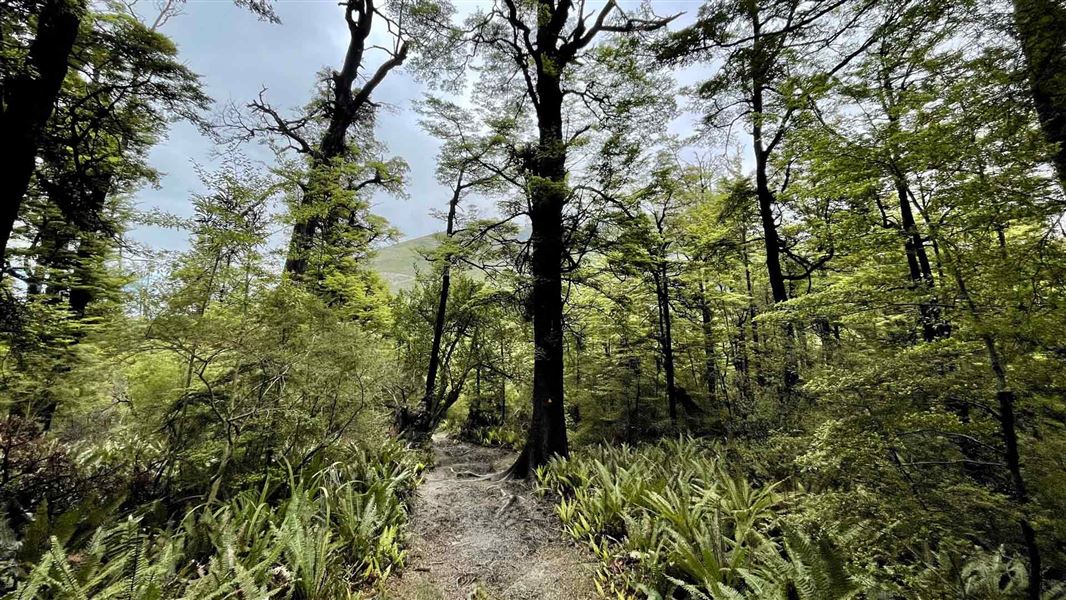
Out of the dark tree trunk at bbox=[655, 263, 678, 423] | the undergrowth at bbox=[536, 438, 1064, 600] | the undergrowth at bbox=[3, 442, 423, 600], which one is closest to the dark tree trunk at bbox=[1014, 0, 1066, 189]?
the undergrowth at bbox=[536, 438, 1064, 600]

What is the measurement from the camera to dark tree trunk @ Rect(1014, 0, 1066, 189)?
182 centimetres

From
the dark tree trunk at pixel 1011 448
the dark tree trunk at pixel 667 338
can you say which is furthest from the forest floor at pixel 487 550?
the dark tree trunk at pixel 667 338

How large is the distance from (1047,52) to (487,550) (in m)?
6.18

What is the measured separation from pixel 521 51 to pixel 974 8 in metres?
7.57

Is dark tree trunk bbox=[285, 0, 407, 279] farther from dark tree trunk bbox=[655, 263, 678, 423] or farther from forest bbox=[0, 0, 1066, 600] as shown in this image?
dark tree trunk bbox=[655, 263, 678, 423]

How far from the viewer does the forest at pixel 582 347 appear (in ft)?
7.26

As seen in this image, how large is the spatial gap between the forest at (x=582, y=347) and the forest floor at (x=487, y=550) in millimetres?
51

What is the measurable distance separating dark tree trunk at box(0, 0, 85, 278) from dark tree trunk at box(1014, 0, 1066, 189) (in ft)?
21.8

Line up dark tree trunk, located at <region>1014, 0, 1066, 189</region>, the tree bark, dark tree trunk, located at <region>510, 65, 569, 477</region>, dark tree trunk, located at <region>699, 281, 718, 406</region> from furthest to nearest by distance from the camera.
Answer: the tree bark < dark tree trunk, located at <region>699, 281, 718, 406</region> < dark tree trunk, located at <region>510, 65, 569, 477</region> < dark tree trunk, located at <region>1014, 0, 1066, 189</region>

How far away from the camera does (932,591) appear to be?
82.2 inches

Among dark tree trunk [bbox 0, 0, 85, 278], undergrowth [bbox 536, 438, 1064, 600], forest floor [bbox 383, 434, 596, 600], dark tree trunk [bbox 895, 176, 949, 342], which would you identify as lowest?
forest floor [bbox 383, 434, 596, 600]

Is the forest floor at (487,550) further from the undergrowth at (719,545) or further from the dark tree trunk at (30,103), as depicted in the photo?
the dark tree trunk at (30,103)

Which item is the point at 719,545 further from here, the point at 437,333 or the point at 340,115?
the point at 340,115

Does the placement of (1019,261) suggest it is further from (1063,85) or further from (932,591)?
(932,591)
